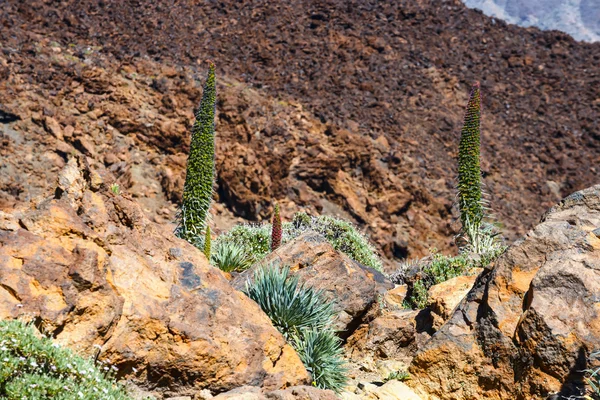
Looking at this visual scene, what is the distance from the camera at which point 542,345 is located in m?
4.31

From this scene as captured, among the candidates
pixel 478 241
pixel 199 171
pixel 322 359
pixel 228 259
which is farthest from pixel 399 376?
pixel 199 171

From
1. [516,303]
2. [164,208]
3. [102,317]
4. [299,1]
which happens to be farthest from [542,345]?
[299,1]

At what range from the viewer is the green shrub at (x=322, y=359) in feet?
16.6

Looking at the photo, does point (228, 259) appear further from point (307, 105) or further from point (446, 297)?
point (307, 105)

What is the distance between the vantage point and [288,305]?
5531 millimetres

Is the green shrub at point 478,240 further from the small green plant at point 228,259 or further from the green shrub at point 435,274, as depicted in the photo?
the small green plant at point 228,259

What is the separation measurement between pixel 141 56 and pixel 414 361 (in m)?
21.4

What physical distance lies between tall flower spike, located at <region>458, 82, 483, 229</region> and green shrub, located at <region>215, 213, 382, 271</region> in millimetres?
2608

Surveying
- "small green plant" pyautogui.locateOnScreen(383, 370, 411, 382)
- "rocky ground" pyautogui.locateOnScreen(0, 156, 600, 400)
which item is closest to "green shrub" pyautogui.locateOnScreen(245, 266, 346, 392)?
"rocky ground" pyautogui.locateOnScreen(0, 156, 600, 400)

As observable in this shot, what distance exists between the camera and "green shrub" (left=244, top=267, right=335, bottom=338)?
5.50 meters

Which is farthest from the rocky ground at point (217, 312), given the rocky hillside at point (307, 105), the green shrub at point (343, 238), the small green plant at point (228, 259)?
the rocky hillside at point (307, 105)

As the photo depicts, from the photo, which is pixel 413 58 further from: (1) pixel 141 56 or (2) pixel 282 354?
(2) pixel 282 354

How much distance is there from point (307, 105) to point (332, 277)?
66.5 ft

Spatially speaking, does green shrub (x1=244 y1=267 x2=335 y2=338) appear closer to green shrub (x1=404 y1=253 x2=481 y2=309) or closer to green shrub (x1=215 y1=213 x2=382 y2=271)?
green shrub (x1=404 y1=253 x2=481 y2=309)
